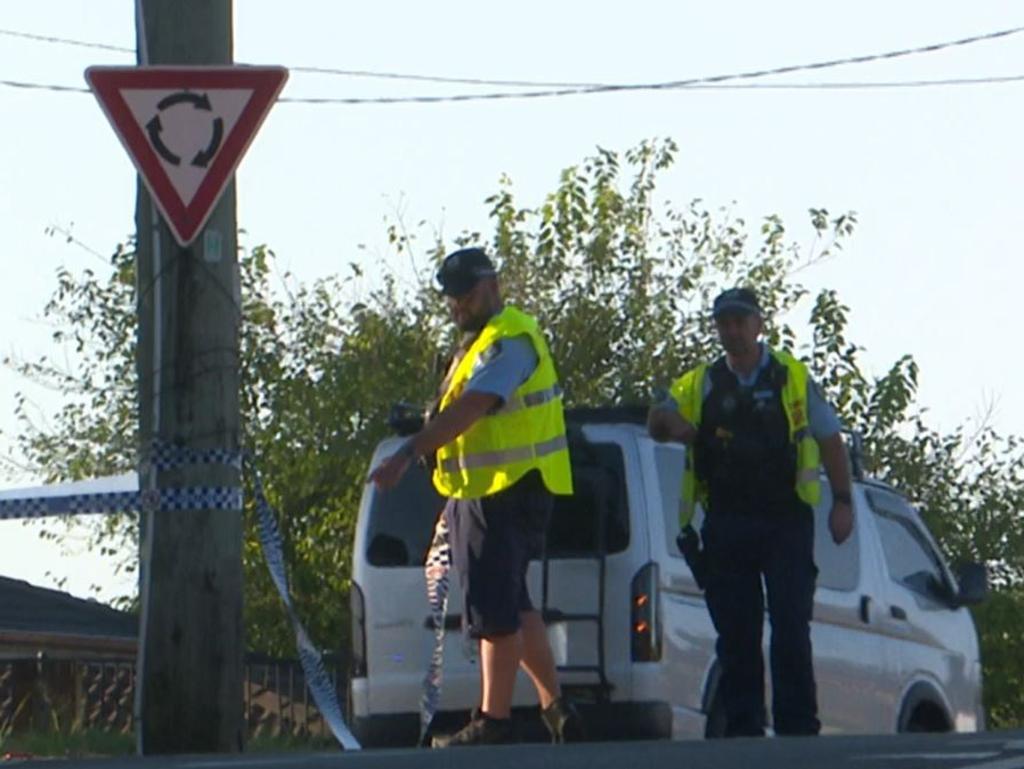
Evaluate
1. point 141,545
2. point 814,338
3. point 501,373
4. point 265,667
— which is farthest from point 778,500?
point 814,338

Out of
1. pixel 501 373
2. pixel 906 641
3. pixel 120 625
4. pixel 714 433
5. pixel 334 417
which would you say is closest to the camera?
pixel 501 373

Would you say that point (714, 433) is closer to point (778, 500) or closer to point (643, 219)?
point (778, 500)

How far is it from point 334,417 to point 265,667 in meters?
14.2

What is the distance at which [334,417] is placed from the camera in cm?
3225

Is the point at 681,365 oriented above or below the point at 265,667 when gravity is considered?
above

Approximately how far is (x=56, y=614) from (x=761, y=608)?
85.8 feet

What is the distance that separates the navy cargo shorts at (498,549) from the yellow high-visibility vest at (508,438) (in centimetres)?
4

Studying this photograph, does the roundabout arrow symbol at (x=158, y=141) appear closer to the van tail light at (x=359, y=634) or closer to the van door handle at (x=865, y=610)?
the van tail light at (x=359, y=634)

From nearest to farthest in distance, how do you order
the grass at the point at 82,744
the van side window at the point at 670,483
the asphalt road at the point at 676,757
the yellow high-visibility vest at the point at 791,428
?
the asphalt road at the point at 676,757 → the yellow high-visibility vest at the point at 791,428 → the van side window at the point at 670,483 → the grass at the point at 82,744

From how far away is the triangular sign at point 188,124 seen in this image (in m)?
10.0

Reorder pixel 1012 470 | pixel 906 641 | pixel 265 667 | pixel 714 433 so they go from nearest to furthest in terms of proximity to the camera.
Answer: pixel 714 433 < pixel 906 641 < pixel 265 667 < pixel 1012 470

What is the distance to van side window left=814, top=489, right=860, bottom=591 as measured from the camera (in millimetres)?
12078

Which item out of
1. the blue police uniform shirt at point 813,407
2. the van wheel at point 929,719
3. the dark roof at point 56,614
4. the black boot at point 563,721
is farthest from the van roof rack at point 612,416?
the dark roof at point 56,614

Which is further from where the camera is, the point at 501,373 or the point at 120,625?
the point at 120,625
